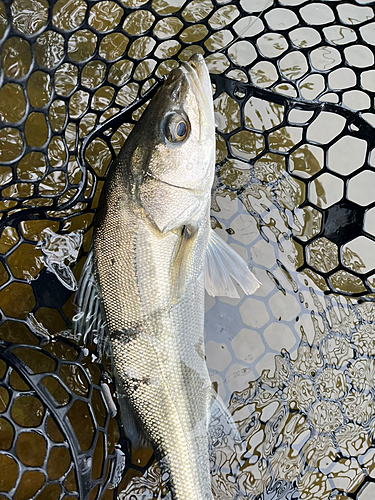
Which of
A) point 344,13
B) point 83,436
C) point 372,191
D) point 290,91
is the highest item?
point 344,13

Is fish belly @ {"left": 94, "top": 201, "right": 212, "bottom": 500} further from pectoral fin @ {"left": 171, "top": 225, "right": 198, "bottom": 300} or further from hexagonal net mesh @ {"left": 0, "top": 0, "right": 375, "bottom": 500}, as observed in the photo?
hexagonal net mesh @ {"left": 0, "top": 0, "right": 375, "bottom": 500}

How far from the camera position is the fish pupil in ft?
5.44

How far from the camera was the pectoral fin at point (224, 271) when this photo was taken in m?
1.89

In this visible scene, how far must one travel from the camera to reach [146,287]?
5.52ft

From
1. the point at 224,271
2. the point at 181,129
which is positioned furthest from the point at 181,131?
the point at 224,271

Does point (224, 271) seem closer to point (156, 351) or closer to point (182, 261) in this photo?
point (182, 261)

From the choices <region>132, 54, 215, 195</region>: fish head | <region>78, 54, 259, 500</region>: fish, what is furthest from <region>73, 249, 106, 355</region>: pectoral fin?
<region>132, 54, 215, 195</region>: fish head

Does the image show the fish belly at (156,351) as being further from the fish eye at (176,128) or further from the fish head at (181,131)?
the fish eye at (176,128)

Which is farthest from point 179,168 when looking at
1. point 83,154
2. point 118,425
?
point 118,425

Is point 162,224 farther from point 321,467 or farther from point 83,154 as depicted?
point 321,467

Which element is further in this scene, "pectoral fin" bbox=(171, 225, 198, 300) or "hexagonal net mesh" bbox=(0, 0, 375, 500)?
"hexagonal net mesh" bbox=(0, 0, 375, 500)

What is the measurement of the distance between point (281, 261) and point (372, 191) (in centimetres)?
69

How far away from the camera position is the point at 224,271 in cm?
192

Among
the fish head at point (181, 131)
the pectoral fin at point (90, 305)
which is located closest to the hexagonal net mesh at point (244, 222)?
the pectoral fin at point (90, 305)
